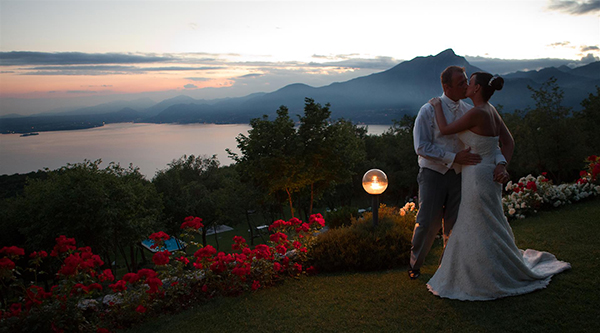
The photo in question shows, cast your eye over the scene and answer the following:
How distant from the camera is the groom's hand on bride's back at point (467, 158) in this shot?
14.0ft

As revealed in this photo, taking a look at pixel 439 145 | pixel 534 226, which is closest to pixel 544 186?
pixel 534 226

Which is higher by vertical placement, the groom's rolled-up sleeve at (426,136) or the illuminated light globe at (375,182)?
the groom's rolled-up sleeve at (426,136)

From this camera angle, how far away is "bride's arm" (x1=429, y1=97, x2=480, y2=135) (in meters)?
4.18

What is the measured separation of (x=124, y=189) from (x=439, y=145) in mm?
18726

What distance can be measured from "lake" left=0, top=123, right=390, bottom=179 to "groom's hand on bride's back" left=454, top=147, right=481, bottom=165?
4069 cm

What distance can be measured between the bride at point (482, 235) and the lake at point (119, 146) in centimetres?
4078

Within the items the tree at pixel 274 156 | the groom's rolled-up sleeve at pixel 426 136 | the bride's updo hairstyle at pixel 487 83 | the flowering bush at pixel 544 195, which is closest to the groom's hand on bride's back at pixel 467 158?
the groom's rolled-up sleeve at pixel 426 136

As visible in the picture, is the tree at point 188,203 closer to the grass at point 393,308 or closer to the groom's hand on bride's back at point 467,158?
the grass at point 393,308

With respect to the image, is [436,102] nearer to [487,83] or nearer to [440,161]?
[487,83]

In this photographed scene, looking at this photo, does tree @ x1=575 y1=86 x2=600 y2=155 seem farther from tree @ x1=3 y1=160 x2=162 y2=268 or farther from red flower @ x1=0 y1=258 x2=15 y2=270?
red flower @ x1=0 y1=258 x2=15 y2=270

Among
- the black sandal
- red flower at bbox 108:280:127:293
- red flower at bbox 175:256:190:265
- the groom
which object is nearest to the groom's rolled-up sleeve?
the groom

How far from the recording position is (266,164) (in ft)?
56.5

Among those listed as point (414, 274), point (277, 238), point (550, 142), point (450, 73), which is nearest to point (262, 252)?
point (277, 238)

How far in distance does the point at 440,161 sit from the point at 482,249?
3.73 feet
